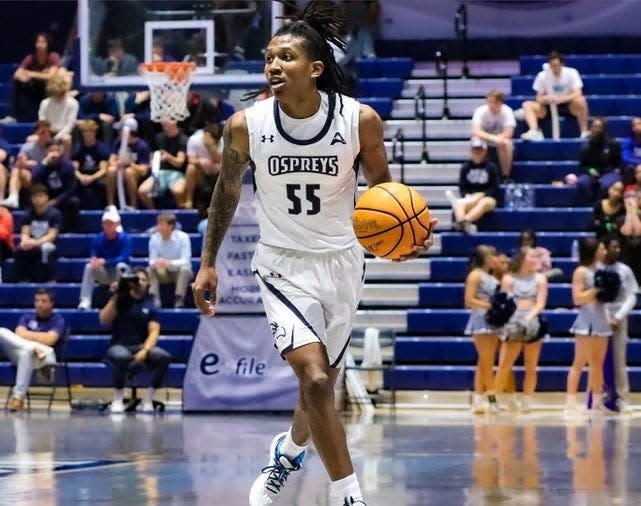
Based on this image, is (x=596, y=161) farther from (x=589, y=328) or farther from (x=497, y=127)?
(x=589, y=328)

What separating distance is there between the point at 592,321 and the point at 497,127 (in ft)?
14.9

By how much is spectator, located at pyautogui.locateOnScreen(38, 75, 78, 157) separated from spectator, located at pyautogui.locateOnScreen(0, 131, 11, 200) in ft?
2.24

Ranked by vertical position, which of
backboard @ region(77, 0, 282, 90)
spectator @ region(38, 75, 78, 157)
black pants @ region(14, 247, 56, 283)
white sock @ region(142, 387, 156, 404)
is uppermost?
backboard @ region(77, 0, 282, 90)

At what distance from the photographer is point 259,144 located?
7.10m

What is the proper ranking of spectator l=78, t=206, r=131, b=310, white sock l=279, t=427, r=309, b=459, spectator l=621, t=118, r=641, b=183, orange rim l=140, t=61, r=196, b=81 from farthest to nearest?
1. spectator l=621, t=118, r=641, b=183
2. spectator l=78, t=206, r=131, b=310
3. orange rim l=140, t=61, r=196, b=81
4. white sock l=279, t=427, r=309, b=459

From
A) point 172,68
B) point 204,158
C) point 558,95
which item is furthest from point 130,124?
point 558,95

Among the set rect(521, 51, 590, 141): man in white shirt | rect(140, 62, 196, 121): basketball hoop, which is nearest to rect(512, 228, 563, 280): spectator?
rect(521, 51, 590, 141): man in white shirt

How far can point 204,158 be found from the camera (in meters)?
20.0

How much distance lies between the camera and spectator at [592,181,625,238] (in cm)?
1833

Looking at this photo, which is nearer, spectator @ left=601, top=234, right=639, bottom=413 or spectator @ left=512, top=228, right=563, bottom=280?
spectator @ left=601, top=234, right=639, bottom=413

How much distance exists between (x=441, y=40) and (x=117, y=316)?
884 centimetres

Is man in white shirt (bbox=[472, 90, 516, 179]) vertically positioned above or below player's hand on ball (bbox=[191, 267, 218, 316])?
above

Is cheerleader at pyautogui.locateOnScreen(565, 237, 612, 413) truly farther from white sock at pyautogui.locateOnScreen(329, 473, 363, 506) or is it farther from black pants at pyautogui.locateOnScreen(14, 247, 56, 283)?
white sock at pyautogui.locateOnScreen(329, 473, 363, 506)

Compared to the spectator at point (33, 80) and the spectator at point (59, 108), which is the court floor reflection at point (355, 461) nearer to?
the spectator at point (59, 108)
